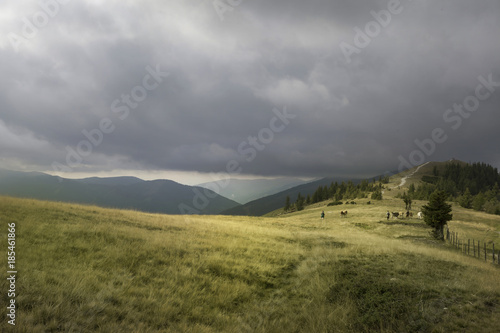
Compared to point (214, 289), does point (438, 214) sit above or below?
above

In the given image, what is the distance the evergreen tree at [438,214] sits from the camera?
29750 millimetres

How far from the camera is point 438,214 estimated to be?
98.3 feet

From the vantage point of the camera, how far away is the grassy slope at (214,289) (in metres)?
5.64

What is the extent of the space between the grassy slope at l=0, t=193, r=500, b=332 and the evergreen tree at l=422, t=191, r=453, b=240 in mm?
21467

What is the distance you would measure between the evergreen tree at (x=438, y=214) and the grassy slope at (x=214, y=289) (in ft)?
70.4

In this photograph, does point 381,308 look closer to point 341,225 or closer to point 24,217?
point 24,217

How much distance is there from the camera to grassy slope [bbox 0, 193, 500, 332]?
222 inches

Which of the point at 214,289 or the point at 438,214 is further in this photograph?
the point at 438,214

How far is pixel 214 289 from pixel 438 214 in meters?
33.9

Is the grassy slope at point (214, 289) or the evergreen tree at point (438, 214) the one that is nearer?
the grassy slope at point (214, 289)

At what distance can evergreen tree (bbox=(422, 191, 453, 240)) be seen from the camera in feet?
97.6

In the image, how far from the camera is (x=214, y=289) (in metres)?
8.05

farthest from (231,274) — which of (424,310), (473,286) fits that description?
(473,286)

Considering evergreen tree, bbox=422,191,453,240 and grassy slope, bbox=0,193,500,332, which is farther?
evergreen tree, bbox=422,191,453,240
